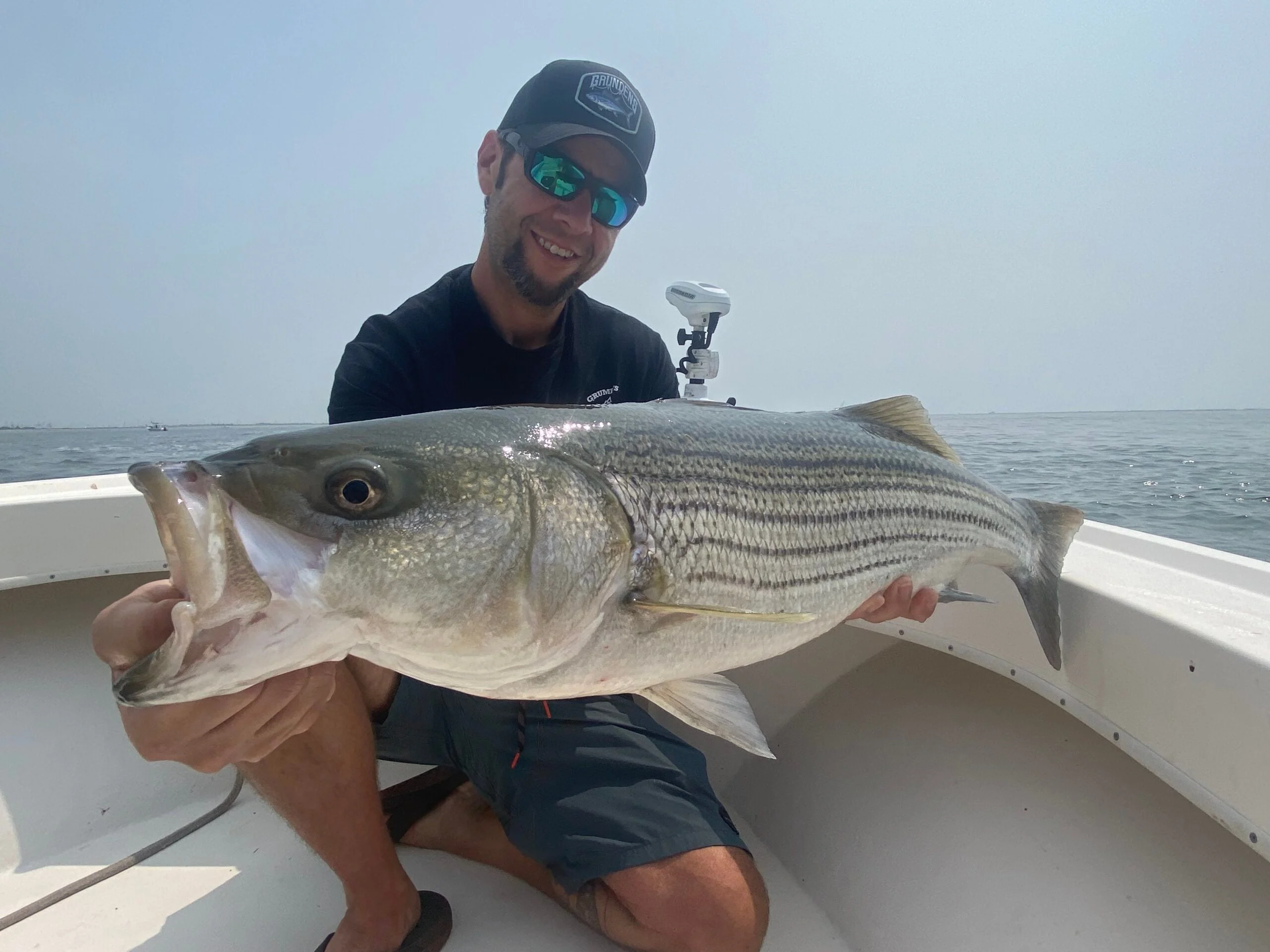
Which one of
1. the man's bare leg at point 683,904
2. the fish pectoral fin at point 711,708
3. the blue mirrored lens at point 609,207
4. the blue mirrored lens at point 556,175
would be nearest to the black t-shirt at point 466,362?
the blue mirrored lens at point 609,207

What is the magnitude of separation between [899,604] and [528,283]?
7.83ft

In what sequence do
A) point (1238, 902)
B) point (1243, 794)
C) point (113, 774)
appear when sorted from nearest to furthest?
point (1243, 794) < point (1238, 902) < point (113, 774)

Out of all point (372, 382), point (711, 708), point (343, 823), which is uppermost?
point (372, 382)

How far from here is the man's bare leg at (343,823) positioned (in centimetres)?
232

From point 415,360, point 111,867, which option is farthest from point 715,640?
point 111,867

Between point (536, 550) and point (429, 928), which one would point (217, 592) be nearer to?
point (536, 550)

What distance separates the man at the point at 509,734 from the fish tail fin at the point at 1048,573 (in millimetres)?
348

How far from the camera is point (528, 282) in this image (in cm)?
364

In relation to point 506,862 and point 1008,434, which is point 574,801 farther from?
point 1008,434

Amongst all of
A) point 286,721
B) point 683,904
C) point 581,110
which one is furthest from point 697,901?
point 581,110

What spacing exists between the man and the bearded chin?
11 mm

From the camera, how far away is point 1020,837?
2.49 meters

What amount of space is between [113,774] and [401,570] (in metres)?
2.94

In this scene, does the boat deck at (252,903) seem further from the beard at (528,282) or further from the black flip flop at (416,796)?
the beard at (528,282)
